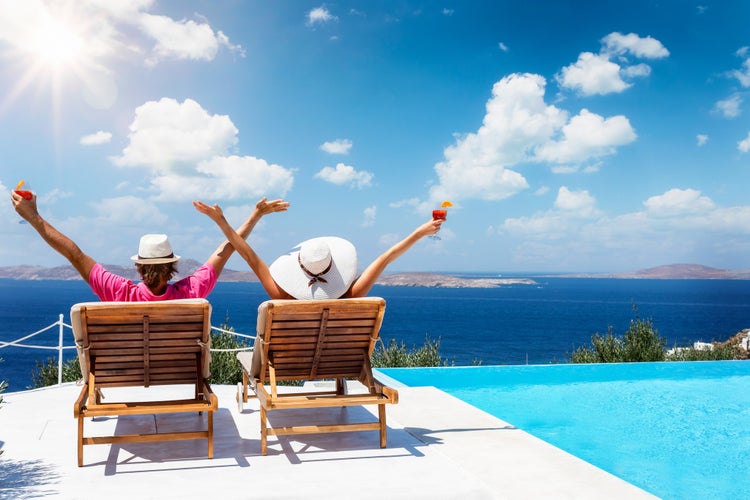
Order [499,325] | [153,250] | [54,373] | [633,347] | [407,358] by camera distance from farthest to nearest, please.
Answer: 1. [499,325]
2. [54,373]
3. [407,358]
4. [633,347]
5. [153,250]

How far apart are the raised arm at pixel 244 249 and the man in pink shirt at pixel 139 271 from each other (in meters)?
0.26

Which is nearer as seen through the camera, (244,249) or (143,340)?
(143,340)

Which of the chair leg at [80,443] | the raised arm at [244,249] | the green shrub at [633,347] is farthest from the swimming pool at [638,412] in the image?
the chair leg at [80,443]

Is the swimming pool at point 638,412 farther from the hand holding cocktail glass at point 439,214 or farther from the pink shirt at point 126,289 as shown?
the pink shirt at point 126,289

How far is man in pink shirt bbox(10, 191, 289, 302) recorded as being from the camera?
383 centimetres

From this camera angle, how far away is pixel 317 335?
4090 mm

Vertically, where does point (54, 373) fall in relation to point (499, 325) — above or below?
above

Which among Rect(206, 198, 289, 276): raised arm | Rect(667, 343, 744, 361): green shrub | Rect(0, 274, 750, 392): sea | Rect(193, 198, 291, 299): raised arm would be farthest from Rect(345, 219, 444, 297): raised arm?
Rect(0, 274, 750, 392): sea

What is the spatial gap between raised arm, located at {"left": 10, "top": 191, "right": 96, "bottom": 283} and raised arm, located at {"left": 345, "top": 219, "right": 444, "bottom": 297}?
1565mm

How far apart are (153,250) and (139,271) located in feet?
0.61

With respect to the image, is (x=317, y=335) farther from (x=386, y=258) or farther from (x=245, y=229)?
(x=245, y=229)

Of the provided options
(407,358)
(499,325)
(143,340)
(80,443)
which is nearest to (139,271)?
(143,340)

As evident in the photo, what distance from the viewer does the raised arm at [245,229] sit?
172 inches

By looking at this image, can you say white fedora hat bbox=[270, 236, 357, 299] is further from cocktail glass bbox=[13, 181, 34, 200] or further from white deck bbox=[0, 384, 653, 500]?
cocktail glass bbox=[13, 181, 34, 200]
